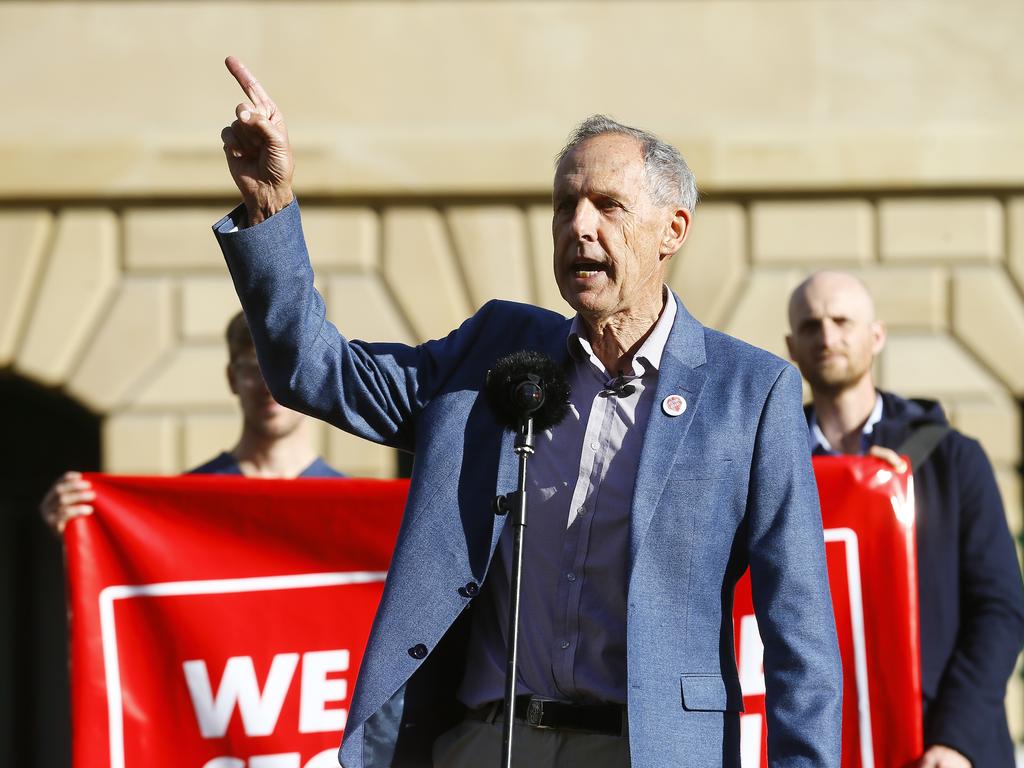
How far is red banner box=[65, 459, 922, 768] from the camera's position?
4305 millimetres

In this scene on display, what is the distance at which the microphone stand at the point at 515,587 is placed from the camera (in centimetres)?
268

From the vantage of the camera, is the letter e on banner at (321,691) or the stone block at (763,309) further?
the stone block at (763,309)

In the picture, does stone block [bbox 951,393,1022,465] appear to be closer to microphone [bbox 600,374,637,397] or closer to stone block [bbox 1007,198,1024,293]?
stone block [bbox 1007,198,1024,293]

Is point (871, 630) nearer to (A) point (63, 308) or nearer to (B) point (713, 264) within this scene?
(B) point (713, 264)

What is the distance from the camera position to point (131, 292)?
8.95 metres

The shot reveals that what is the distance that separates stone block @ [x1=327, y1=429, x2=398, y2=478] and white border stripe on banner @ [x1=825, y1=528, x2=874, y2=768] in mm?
4638

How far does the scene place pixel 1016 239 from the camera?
8.89 meters

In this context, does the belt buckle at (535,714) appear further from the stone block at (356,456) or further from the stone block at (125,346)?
the stone block at (125,346)

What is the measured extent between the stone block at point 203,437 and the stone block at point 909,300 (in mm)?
3501

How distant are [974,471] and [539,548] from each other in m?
1.86

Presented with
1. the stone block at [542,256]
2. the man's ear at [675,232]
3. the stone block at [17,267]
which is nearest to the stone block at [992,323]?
the stone block at [542,256]

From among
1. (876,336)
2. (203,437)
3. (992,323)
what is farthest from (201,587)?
(992,323)

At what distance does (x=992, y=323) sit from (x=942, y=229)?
0.59 meters

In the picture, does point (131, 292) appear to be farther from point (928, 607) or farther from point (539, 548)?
point (539, 548)
